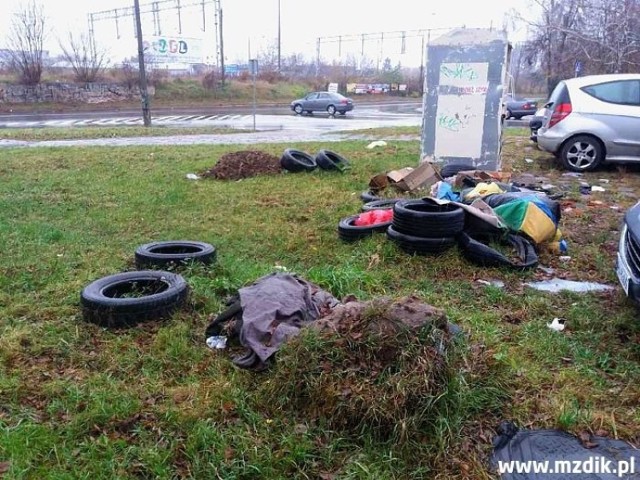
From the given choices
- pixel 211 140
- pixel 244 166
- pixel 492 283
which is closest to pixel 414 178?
pixel 244 166

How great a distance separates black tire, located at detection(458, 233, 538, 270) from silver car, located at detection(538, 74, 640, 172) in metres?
5.85

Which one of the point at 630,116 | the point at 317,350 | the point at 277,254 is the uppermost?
the point at 630,116

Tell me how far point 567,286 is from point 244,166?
23.3 feet

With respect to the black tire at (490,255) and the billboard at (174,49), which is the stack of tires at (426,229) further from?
the billboard at (174,49)

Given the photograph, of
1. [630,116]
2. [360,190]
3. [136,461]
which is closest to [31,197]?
[360,190]

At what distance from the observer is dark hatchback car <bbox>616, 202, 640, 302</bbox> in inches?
142

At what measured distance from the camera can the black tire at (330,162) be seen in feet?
34.3

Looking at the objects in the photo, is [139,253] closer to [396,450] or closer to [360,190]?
[396,450]

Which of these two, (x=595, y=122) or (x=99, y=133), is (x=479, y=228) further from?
(x=99, y=133)

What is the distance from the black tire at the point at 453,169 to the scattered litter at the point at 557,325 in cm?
551

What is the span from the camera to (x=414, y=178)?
333 inches

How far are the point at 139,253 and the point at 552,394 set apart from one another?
3.72m

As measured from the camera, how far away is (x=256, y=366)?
3.30 m

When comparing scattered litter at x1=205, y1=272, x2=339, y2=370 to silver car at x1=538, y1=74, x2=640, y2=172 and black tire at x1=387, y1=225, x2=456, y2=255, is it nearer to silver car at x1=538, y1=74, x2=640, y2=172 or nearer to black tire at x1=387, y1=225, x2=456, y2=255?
black tire at x1=387, y1=225, x2=456, y2=255
